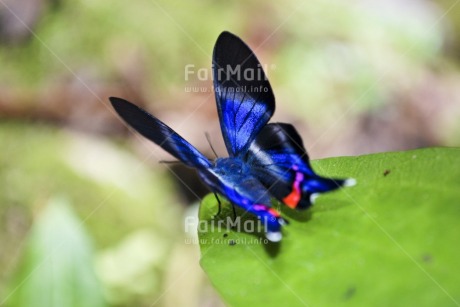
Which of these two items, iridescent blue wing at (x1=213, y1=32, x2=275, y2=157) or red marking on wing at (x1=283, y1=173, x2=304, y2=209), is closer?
red marking on wing at (x1=283, y1=173, x2=304, y2=209)

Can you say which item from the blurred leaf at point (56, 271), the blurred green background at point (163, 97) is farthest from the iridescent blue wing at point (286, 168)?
the blurred green background at point (163, 97)

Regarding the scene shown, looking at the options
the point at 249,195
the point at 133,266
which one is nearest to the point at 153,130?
the point at 249,195

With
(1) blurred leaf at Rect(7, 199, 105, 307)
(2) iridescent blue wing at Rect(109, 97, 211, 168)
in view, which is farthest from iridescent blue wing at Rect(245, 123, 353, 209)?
(1) blurred leaf at Rect(7, 199, 105, 307)

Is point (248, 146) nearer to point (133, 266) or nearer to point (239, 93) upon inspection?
point (239, 93)

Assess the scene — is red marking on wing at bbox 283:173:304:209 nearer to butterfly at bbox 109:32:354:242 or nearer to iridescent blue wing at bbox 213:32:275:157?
butterfly at bbox 109:32:354:242

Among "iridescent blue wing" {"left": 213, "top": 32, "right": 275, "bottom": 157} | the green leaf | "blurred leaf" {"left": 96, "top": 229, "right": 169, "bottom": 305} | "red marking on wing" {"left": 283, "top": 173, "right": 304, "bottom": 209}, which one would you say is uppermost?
A: "iridescent blue wing" {"left": 213, "top": 32, "right": 275, "bottom": 157}

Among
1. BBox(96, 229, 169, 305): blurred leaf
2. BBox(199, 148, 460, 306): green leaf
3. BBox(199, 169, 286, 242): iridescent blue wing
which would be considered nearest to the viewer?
BBox(199, 148, 460, 306): green leaf
